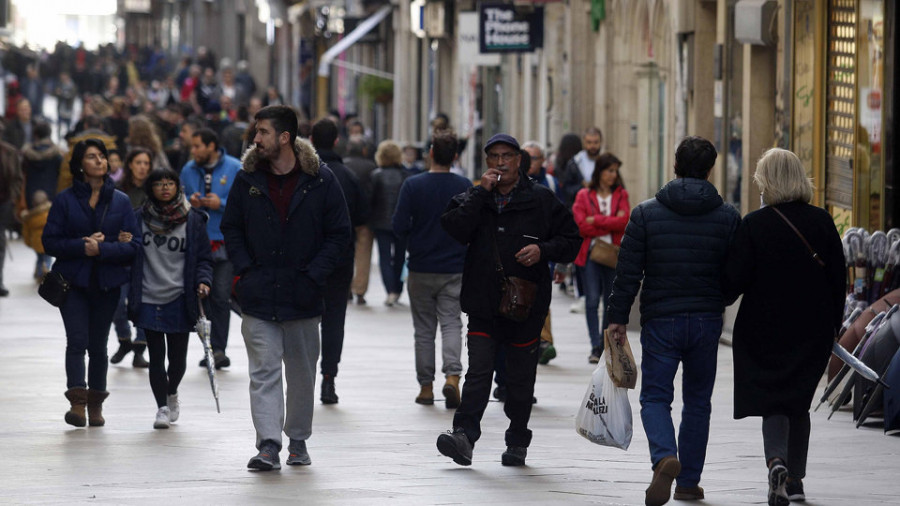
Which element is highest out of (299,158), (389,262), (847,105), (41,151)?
(847,105)

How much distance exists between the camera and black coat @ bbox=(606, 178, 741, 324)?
8734mm

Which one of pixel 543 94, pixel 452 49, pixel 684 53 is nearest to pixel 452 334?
pixel 684 53

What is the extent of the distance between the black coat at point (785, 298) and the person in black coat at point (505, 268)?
1.44 meters

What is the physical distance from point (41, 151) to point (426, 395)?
11465 mm

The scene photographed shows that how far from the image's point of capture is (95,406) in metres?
11.3

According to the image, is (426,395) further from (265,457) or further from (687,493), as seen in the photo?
(687,493)

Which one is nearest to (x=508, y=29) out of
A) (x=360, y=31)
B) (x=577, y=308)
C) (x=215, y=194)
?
(x=577, y=308)

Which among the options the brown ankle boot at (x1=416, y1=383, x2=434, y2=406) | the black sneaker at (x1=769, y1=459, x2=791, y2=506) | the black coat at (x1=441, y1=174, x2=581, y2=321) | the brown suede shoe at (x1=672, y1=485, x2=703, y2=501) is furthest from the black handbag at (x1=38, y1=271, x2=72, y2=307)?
the black sneaker at (x1=769, y1=459, x2=791, y2=506)

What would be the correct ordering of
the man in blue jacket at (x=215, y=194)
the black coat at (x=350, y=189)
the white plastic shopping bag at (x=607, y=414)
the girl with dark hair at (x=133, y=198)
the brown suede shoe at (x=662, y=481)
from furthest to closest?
the man in blue jacket at (x=215, y=194) < the girl with dark hair at (x=133, y=198) < the black coat at (x=350, y=189) < the white plastic shopping bag at (x=607, y=414) < the brown suede shoe at (x=662, y=481)

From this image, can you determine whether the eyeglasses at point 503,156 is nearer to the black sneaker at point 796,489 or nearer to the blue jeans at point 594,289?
the black sneaker at point 796,489

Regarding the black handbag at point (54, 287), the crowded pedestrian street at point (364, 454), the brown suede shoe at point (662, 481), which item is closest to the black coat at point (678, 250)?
the brown suede shoe at point (662, 481)

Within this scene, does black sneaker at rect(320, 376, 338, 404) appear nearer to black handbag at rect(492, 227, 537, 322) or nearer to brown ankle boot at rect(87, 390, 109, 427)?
brown ankle boot at rect(87, 390, 109, 427)

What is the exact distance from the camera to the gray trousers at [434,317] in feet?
41.1

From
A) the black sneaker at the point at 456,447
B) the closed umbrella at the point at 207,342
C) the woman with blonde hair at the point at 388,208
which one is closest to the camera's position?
the black sneaker at the point at 456,447
